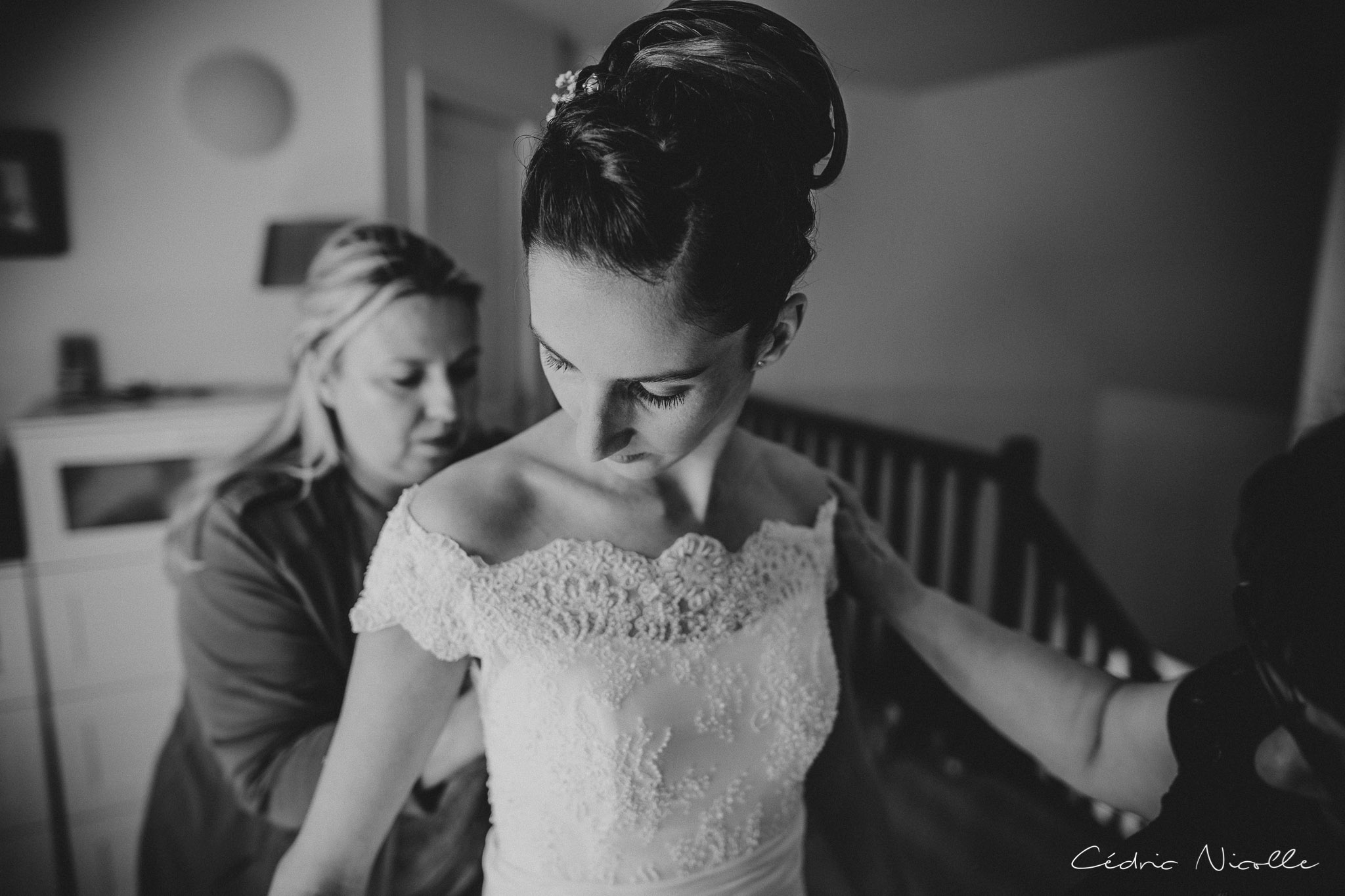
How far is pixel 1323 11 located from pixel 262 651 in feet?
16.2

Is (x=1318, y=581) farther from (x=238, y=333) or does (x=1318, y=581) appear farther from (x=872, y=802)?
(x=238, y=333)

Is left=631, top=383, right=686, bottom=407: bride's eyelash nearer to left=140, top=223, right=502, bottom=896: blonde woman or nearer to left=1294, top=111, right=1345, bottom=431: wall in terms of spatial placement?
left=140, top=223, right=502, bottom=896: blonde woman

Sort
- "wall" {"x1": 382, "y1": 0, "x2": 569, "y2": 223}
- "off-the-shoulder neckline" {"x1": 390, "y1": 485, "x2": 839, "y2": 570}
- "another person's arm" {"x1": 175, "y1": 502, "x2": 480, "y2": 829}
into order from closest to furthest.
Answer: "off-the-shoulder neckline" {"x1": 390, "y1": 485, "x2": 839, "y2": 570} < "another person's arm" {"x1": 175, "y1": 502, "x2": 480, "y2": 829} < "wall" {"x1": 382, "y1": 0, "x2": 569, "y2": 223}

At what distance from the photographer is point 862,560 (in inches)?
43.0

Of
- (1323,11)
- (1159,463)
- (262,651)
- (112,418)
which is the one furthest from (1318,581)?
(1159,463)

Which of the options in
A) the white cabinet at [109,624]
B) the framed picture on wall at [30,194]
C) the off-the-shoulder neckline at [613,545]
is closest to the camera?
the off-the-shoulder neckline at [613,545]

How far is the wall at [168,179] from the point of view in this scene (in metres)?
2.89

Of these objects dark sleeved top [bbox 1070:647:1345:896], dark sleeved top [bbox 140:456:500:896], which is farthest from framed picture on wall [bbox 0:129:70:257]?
dark sleeved top [bbox 1070:647:1345:896]

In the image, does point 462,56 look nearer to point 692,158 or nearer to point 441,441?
point 441,441

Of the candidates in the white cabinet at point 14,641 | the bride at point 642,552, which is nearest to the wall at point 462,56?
the white cabinet at point 14,641

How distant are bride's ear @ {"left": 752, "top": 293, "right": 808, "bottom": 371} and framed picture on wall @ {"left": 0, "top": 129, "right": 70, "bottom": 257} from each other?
308 centimetres

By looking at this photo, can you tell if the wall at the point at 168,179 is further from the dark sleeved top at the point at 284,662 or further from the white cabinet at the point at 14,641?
the dark sleeved top at the point at 284,662

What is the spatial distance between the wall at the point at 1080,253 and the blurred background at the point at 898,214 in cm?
1

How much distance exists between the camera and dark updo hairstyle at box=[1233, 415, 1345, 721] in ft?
1.60
